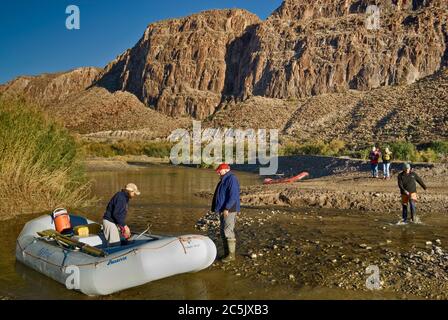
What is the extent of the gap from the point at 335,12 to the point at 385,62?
118 ft

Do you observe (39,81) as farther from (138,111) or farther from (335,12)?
(335,12)

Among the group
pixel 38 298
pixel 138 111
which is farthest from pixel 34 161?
pixel 138 111

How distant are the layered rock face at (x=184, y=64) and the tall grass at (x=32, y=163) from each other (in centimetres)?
10189

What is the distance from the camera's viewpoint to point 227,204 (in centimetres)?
859

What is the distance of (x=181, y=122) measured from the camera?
355 feet

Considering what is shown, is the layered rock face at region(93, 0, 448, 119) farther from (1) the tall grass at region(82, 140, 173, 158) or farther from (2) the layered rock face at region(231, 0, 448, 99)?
(1) the tall grass at region(82, 140, 173, 158)

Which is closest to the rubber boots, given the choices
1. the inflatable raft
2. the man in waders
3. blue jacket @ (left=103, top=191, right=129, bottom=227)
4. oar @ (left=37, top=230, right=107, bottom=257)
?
the inflatable raft

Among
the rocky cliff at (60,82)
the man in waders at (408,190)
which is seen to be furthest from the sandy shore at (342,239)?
the rocky cliff at (60,82)

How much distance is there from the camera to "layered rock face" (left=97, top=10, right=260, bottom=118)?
124 metres

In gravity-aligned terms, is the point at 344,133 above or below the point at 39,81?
below

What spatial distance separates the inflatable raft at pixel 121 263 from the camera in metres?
7.10

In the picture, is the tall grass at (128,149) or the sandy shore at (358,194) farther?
the tall grass at (128,149)

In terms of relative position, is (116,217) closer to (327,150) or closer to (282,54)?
(327,150)

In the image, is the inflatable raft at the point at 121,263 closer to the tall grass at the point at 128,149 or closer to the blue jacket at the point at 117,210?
the blue jacket at the point at 117,210
